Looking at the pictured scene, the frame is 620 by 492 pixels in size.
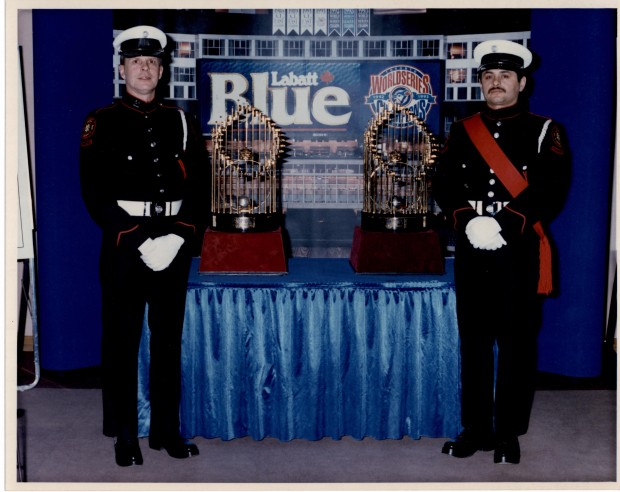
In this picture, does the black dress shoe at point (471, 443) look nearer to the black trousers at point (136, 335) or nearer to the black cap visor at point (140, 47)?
the black trousers at point (136, 335)

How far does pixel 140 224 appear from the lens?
9.99 feet

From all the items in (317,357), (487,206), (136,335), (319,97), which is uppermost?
(319,97)

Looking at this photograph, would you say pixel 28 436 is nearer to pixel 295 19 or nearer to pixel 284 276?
pixel 284 276

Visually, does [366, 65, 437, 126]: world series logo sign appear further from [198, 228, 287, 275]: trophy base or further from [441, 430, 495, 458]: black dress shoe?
[441, 430, 495, 458]: black dress shoe

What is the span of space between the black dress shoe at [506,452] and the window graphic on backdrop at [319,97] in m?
1.77

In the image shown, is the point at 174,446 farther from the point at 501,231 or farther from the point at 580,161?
the point at 580,161

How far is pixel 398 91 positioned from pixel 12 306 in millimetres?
2473

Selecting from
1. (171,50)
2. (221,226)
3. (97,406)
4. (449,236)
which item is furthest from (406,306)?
(171,50)

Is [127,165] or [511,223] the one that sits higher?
[127,165]

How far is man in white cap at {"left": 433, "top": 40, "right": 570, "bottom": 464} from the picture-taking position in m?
3.06

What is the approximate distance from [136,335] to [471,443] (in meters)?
1.41

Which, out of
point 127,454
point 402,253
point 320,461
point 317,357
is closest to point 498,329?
point 402,253

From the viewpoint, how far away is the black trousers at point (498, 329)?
3096 millimetres

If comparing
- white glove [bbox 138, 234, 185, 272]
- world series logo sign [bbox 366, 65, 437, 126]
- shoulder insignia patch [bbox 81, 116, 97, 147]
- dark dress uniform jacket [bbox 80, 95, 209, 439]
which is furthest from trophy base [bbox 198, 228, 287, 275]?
world series logo sign [bbox 366, 65, 437, 126]
